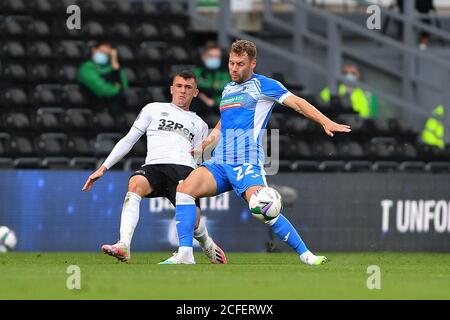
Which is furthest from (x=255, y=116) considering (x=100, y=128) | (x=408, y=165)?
(x=408, y=165)

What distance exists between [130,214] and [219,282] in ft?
9.75

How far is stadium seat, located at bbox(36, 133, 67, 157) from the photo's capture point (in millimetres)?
18812

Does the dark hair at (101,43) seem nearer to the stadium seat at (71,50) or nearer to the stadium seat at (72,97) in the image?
the stadium seat at (71,50)

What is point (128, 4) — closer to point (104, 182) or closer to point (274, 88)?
point (104, 182)

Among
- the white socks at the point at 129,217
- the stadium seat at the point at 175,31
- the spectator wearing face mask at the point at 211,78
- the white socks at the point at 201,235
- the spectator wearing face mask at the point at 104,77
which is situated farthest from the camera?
the stadium seat at the point at 175,31

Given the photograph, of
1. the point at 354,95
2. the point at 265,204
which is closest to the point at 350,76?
the point at 354,95

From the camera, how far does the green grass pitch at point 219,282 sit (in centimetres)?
901

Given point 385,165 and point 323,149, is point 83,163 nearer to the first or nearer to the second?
point 323,149

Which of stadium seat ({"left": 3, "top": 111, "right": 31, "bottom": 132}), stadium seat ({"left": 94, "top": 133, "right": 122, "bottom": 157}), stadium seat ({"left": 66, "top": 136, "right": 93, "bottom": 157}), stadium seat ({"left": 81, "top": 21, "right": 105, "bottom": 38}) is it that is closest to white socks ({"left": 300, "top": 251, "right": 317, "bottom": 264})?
stadium seat ({"left": 94, "top": 133, "right": 122, "bottom": 157})

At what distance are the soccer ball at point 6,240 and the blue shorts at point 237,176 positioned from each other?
202 inches

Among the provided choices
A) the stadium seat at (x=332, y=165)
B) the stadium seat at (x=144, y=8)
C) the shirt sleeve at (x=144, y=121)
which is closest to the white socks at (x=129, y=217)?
the shirt sleeve at (x=144, y=121)

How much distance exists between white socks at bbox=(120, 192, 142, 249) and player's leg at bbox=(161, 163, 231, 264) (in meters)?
0.62

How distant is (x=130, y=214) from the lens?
12742 millimetres

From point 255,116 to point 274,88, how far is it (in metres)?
0.31
